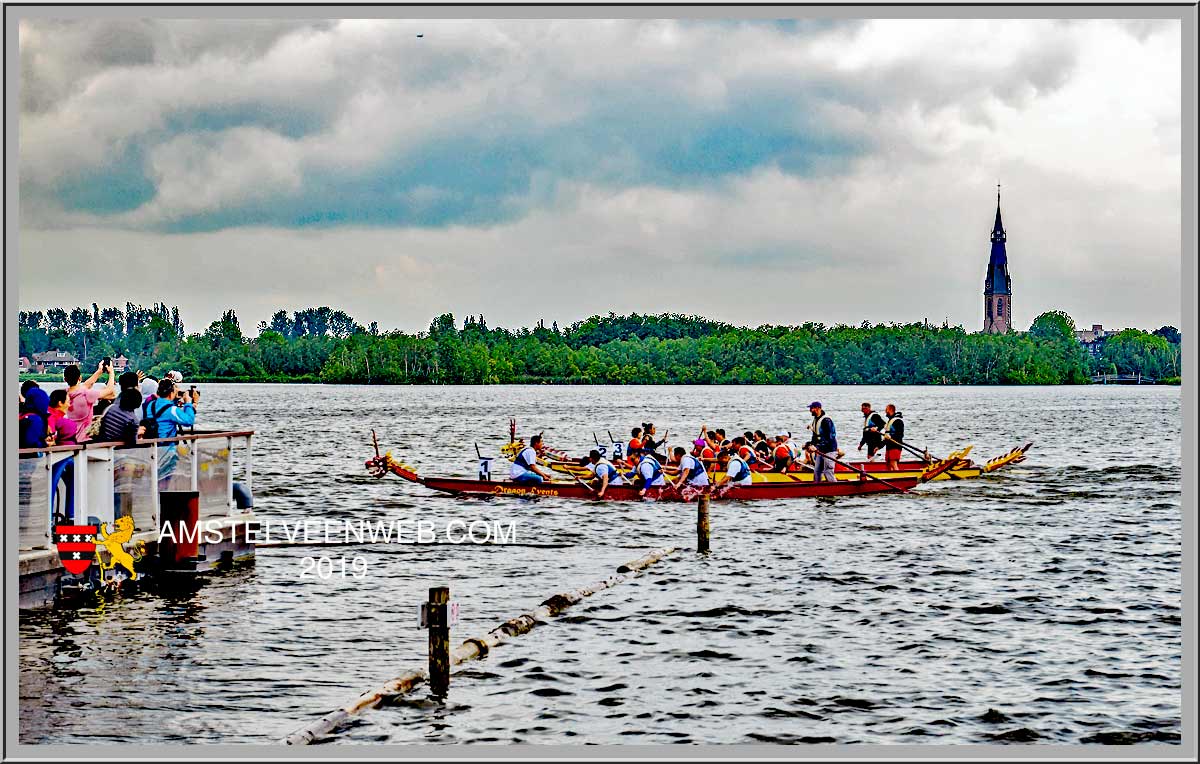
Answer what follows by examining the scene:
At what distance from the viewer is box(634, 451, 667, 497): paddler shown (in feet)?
103

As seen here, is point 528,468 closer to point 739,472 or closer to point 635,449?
point 635,449

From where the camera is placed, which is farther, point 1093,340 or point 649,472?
point 1093,340

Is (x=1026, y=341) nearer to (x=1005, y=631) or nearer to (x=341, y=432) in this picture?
(x=341, y=432)

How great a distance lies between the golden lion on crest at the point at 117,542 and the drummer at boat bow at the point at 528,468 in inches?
588

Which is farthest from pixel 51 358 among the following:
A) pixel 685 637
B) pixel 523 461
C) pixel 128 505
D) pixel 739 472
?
pixel 685 637

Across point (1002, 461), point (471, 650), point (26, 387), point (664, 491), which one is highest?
point (26, 387)

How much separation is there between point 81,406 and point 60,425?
49 centimetres

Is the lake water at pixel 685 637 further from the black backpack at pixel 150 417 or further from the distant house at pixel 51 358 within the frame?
the distant house at pixel 51 358

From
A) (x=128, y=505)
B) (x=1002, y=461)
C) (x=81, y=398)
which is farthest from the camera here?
(x=1002, y=461)

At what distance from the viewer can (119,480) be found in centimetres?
1688

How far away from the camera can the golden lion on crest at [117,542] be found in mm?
16594

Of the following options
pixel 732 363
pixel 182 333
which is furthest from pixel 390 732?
pixel 732 363

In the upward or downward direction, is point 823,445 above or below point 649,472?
above

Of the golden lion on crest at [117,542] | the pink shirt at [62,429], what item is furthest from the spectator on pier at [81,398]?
the golden lion on crest at [117,542]
